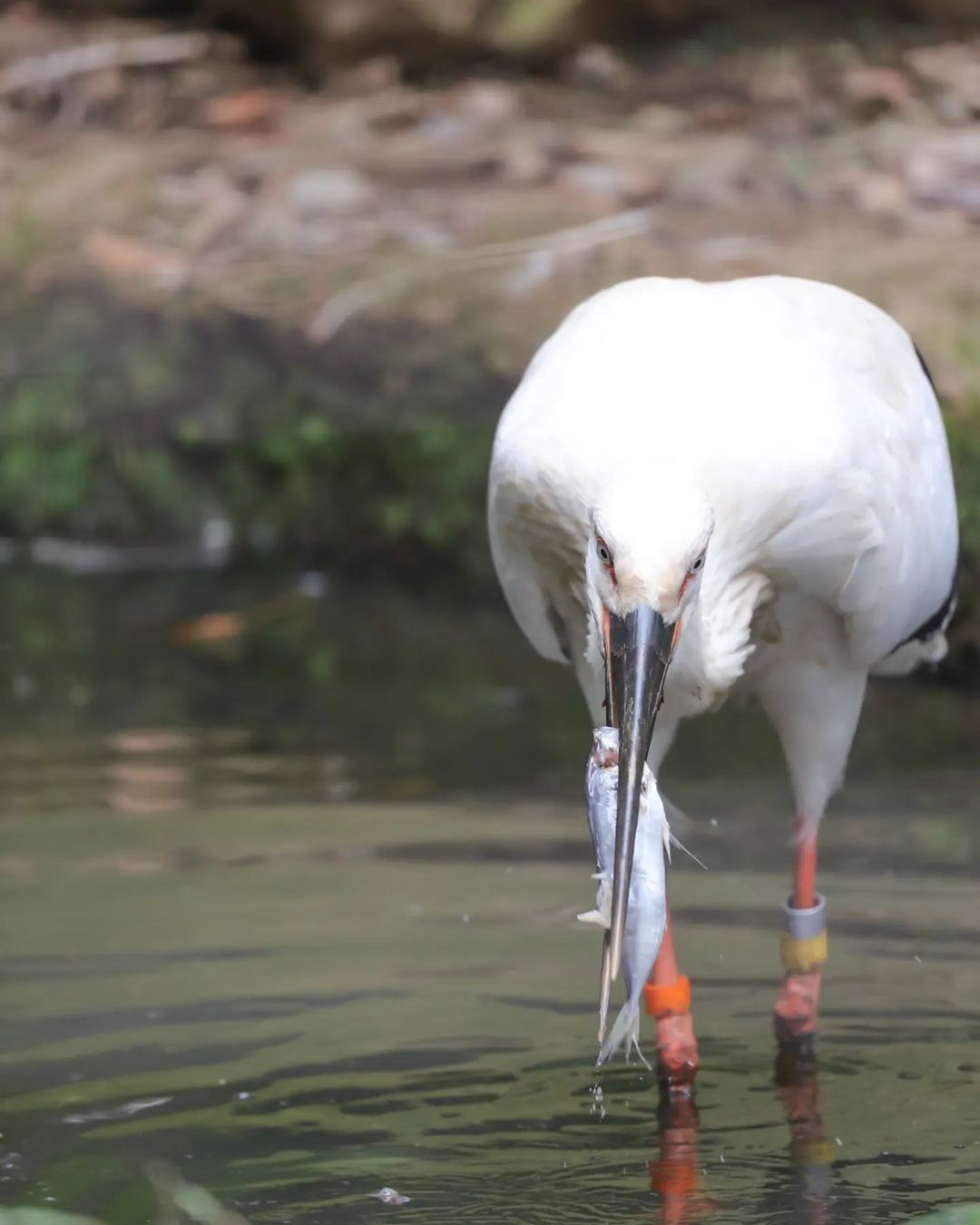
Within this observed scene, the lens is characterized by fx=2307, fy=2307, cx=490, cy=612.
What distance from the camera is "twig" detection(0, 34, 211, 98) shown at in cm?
1122

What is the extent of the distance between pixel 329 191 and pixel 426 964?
5965 mm

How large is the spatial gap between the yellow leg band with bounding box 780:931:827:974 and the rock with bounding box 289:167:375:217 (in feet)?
19.8

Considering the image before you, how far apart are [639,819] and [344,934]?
5.91 feet

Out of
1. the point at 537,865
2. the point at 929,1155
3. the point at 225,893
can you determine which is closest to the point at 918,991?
the point at 929,1155

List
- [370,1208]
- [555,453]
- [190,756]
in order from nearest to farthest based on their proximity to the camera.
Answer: [370,1208] < [555,453] < [190,756]

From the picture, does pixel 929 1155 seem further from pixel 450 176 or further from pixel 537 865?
pixel 450 176

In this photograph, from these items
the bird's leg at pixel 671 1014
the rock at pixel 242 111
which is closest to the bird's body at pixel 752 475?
the bird's leg at pixel 671 1014

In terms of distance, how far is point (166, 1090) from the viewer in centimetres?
421

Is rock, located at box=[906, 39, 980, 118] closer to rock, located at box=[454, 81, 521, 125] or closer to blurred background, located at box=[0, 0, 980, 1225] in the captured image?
blurred background, located at box=[0, 0, 980, 1225]

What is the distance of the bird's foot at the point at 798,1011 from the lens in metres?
4.46

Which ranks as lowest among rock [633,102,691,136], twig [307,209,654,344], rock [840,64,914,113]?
twig [307,209,654,344]

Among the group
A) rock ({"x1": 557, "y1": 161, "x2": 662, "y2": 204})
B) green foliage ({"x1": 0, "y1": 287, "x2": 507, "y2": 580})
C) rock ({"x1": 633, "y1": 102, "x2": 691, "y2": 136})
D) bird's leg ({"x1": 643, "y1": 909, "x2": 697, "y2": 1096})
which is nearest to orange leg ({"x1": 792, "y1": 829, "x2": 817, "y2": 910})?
bird's leg ({"x1": 643, "y1": 909, "x2": 697, "y2": 1096})

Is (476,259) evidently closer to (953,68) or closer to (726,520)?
(953,68)

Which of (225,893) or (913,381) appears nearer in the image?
(913,381)
